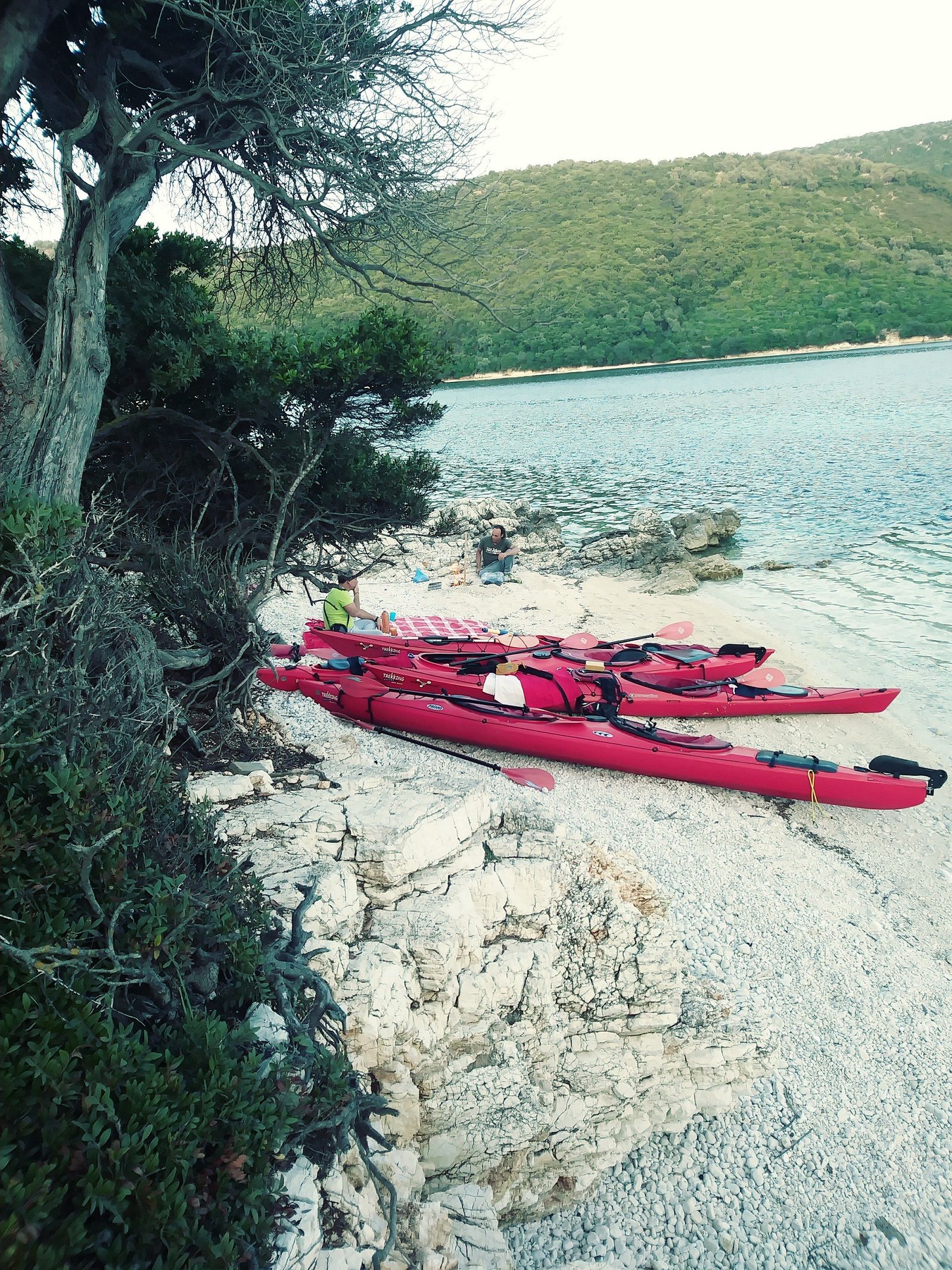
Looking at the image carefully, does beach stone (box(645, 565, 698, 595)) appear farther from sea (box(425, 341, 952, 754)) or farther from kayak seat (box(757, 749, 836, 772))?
kayak seat (box(757, 749, 836, 772))

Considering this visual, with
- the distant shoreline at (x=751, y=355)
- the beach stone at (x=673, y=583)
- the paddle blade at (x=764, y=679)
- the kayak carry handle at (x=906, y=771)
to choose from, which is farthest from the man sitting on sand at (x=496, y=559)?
the distant shoreline at (x=751, y=355)

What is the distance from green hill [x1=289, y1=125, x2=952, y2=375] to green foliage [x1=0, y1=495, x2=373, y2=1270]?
160ft

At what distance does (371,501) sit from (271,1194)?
23.3 feet

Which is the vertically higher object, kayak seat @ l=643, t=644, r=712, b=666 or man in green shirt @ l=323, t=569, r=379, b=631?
man in green shirt @ l=323, t=569, r=379, b=631

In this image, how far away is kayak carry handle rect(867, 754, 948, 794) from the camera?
7.25m

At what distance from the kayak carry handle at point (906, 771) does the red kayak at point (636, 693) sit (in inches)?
87.2

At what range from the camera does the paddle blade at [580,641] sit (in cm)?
1045

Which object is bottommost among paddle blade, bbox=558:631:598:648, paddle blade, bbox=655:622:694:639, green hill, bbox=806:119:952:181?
paddle blade, bbox=655:622:694:639

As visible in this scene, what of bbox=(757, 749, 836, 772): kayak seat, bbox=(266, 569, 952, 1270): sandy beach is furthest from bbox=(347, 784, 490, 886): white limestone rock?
bbox=(757, 749, 836, 772): kayak seat

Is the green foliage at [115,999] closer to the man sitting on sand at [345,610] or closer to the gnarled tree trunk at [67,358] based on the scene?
the gnarled tree trunk at [67,358]

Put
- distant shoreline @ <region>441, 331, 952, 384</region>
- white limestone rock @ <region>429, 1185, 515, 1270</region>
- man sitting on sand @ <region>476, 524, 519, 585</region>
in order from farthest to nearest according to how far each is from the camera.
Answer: distant shoreline @ <region>441, 331, 952, 384</region>, man sitting on sand @ <region>476, 524, 519, 585</region>, white limestone rock @ <region>429, 1185, 515, 1270</region>

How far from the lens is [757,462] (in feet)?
98.5

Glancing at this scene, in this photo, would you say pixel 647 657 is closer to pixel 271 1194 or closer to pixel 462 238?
pixel 462 238

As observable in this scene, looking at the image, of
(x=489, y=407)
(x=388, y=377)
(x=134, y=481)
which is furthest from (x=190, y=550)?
(x=489, y=407)
